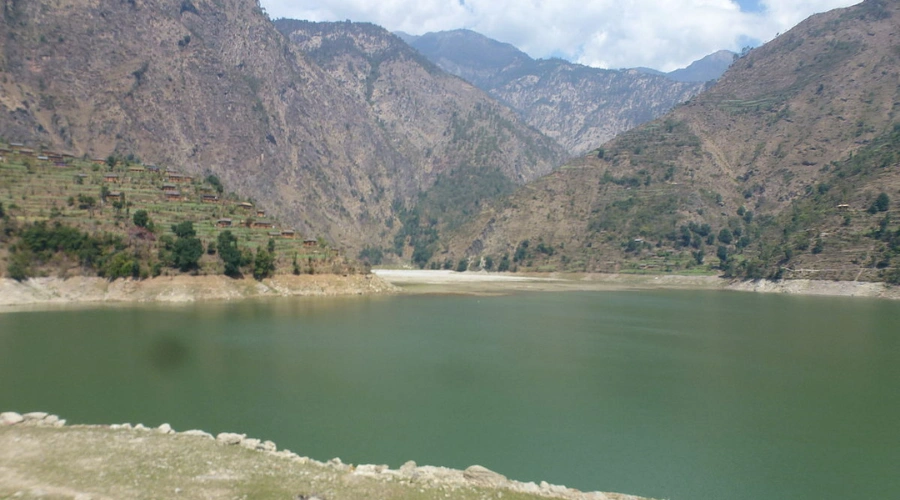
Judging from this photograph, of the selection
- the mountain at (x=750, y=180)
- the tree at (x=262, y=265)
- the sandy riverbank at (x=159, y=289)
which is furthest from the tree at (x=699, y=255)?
the tree at (x=262, y=265)

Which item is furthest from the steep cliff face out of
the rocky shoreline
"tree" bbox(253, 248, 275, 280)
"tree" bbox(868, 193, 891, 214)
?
"tree" bbox(868, 193, 891, 214)

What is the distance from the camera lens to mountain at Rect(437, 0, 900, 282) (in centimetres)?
10769

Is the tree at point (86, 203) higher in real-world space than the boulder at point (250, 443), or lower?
higher

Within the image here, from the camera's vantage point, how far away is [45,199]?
71500 millimetres

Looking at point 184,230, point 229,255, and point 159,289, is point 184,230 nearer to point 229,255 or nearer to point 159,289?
point 229,255

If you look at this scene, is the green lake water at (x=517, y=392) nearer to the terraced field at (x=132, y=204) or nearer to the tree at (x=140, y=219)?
the tree at (x=140, y=219)

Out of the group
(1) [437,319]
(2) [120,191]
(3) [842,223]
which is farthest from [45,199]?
(3) [842,223]

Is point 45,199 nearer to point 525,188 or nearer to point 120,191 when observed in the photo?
point 120,191

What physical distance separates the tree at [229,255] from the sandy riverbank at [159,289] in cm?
107

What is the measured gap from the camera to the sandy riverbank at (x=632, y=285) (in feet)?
299

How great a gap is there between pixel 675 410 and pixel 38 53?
148 meters

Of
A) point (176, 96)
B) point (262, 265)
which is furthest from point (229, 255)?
point (176, 96)

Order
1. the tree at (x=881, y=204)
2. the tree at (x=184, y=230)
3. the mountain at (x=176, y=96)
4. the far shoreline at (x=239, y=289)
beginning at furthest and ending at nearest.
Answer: the mountain at (x=176, y=96), the tree at (x=881, y=204), the tree at (x=184, y=230), the far shoreline at (x=239, y=289)

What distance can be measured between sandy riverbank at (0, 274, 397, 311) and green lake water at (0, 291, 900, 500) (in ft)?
28.7
